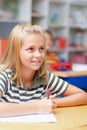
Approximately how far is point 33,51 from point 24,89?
208 millimetres

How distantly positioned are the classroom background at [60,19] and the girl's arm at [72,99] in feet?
7.30

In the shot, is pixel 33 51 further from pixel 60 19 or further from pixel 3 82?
pixel 60 19

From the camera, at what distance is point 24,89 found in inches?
58.8

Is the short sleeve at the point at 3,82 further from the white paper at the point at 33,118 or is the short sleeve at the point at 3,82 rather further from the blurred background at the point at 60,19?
the blurred background at the point at 60,19

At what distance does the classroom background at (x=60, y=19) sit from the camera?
414 centimetres

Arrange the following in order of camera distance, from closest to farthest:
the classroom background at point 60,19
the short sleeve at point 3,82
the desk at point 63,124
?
the desk at point 63,124 → the short sleeve at point 3,82 → the classroom background at point 60,19

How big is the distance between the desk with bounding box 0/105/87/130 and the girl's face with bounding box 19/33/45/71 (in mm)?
262

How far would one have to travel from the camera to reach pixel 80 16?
16.1 ft

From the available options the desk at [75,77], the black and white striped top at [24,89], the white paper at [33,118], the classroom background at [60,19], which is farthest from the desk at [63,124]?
the classroom background at [60,19]

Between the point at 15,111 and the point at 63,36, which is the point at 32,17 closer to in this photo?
the point at 63,36

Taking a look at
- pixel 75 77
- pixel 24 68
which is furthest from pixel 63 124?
pixel 75 77

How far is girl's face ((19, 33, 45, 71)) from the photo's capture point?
1.42m

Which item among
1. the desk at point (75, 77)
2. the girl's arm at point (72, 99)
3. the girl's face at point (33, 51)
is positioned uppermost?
the girl's face at point (33, 51)

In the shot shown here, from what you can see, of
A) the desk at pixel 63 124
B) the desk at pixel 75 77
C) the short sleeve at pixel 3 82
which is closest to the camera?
the desk at pixel 63 124
